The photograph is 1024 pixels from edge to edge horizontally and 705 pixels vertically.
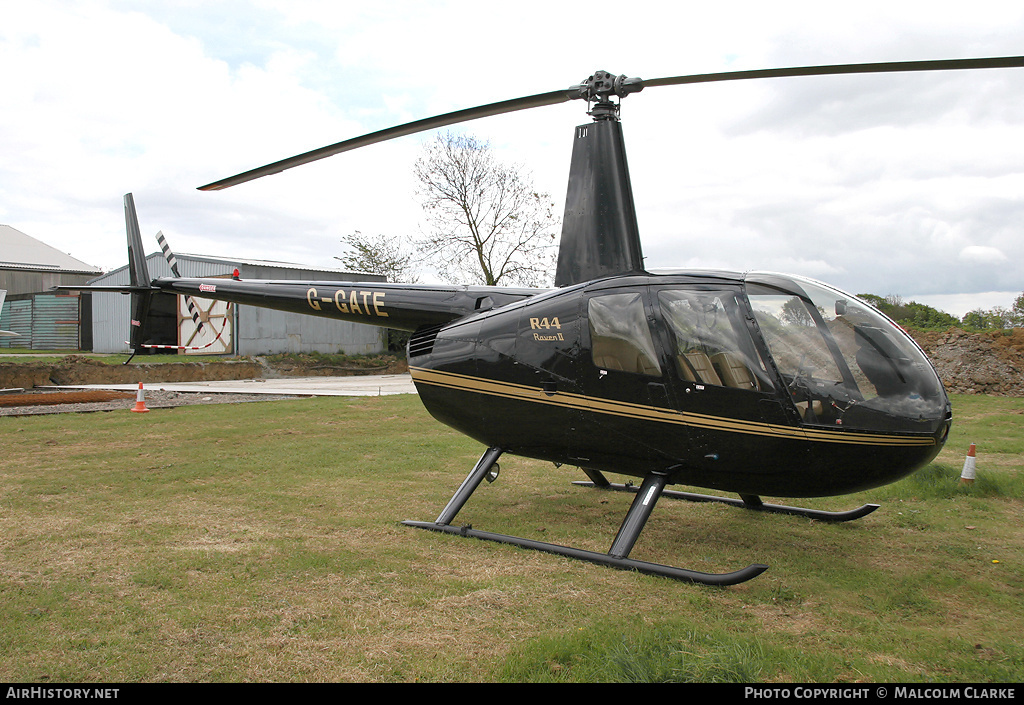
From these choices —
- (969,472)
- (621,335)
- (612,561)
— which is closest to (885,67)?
(621,335)

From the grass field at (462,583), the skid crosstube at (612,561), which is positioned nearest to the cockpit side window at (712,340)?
the skid crosstube at (612,561)

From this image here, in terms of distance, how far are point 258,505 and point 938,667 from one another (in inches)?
242

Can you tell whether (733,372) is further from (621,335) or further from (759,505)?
(759,505)

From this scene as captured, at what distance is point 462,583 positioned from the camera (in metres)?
5.05

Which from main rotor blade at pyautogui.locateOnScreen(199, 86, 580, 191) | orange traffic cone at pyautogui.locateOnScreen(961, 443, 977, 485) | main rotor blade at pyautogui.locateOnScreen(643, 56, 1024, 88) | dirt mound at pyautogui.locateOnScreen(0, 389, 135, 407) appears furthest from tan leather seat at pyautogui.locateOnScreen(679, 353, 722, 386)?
dirt mound at pyautogui.locateOnScreen(0, 389, 135, 407)

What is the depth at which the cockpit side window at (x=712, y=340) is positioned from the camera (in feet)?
16.4

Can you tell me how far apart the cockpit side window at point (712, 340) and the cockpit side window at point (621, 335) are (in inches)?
8.2

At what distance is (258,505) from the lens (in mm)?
7203

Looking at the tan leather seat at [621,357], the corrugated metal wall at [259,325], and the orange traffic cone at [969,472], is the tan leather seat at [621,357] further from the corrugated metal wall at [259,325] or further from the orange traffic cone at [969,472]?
the corrugated metal wall at [259,325]

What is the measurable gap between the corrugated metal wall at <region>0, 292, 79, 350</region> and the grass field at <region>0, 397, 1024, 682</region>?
107 ft

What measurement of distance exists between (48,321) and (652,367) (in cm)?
4144

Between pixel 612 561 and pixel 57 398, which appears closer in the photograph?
pixel 612 561

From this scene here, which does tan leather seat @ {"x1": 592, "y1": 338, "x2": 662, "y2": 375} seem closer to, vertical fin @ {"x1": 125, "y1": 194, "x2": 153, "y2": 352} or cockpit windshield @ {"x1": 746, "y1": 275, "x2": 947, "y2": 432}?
cockpit windshield @ {"x1": 746, "y1": 275, "x2": 947, "y2": 432}

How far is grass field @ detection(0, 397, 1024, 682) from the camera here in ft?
12.3
